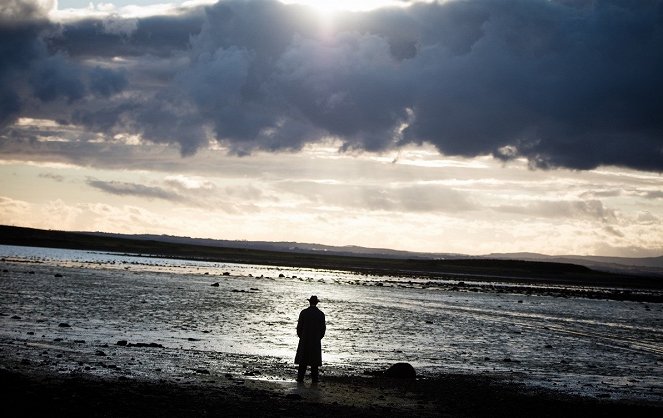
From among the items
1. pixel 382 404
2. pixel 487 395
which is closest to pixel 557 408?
Answer: pixel 487 395

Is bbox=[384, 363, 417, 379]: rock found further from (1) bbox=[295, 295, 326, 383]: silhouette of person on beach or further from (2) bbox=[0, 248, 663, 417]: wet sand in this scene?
(1) bbox=[295, 295, 326, 383]: silhouette of person on beach

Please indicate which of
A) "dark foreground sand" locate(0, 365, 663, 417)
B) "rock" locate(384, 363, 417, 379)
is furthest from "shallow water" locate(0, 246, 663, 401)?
"dark foreground sand" locate(0, 365, 663, 417)

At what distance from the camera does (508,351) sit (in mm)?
35281

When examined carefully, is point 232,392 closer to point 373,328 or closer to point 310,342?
point 310,342

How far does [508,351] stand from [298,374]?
15.3 meters

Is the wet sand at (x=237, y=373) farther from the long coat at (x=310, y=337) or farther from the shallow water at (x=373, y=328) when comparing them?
the long coat at (x=310, y=337)

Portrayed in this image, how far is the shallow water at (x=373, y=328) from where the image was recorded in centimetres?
2931

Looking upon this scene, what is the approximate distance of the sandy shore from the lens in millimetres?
17328

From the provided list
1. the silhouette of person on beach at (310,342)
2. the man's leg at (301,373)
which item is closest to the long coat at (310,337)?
the silhouette of person on beach at (310,342)

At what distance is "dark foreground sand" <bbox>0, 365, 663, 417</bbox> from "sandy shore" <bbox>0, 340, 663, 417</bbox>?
2 cm

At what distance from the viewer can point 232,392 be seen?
1989 centimetres

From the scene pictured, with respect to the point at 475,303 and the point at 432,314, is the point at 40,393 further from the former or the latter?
the point at 475,303

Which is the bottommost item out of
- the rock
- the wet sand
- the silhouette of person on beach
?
the wet sand

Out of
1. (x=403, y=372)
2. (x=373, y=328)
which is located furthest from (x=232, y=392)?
(x=373, y=328)
